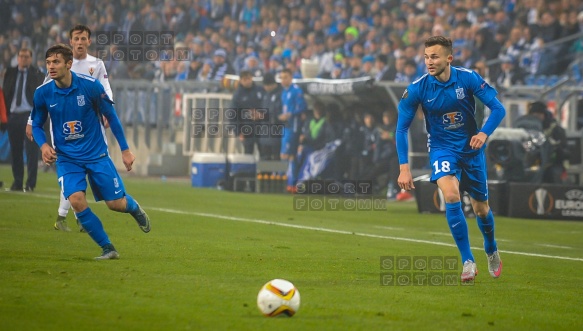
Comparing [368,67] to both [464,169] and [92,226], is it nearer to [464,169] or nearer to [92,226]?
[464,169]

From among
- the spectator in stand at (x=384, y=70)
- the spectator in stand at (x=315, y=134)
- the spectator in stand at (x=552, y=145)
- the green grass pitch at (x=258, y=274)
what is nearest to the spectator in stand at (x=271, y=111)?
the spectator in stand at (x=315, y=134)

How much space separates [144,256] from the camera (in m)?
11.0

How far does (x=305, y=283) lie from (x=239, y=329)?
242cm

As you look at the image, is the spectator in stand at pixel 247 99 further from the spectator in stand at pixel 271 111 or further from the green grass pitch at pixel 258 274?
the green grass pitch at pixel 258 274

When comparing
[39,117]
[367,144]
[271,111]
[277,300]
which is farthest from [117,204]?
[271,111]

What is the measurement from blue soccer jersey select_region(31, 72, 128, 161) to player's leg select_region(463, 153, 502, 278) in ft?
11.0

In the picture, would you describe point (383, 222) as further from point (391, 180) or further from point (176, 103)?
point (176, 103)

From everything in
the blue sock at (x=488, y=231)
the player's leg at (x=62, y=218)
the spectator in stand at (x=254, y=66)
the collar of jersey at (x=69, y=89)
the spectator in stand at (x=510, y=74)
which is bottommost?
the player's leg at (x=62, y=218)

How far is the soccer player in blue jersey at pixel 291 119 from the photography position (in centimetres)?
2333

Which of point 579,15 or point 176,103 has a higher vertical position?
point 579,15

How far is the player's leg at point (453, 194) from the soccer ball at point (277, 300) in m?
2.96

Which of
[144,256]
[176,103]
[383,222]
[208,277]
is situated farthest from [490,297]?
[176,103]

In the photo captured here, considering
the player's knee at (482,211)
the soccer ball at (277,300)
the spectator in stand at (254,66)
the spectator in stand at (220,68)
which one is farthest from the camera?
the spectator in stand at (254,66)

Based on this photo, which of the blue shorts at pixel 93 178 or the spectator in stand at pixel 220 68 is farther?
the spectator in stand at pixel 220 68
